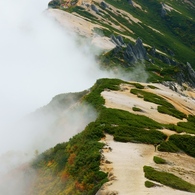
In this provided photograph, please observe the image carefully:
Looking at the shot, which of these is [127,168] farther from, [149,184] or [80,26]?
[80,26]

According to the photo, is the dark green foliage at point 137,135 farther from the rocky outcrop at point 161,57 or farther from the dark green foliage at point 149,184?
the rocky outcrop at point 161,57

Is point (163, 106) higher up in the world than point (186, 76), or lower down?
higher up

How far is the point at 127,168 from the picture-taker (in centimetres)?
2819

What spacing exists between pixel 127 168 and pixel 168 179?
3716mm

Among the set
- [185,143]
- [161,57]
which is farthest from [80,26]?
[185,143]

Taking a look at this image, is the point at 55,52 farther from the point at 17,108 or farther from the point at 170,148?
the point at 170,148

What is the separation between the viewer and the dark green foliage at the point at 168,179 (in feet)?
81.9

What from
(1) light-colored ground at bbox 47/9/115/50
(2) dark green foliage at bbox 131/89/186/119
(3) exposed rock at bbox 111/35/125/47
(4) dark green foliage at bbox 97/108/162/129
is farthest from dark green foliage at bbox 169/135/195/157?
(3) exposed rock at bbox 111/35/125/47

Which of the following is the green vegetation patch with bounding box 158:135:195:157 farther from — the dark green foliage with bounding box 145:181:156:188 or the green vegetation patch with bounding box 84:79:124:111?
the green vegetation patch with bounding box 84:79:124:111

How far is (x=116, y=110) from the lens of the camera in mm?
43156

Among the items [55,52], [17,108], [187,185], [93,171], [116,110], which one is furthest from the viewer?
[55,52]

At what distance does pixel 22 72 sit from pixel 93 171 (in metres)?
146

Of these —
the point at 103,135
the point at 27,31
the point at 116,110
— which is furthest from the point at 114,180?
the point at 27,31

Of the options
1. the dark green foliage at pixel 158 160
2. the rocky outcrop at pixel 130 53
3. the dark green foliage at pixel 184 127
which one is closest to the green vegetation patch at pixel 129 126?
the dark green foliage at pixel 184 127
